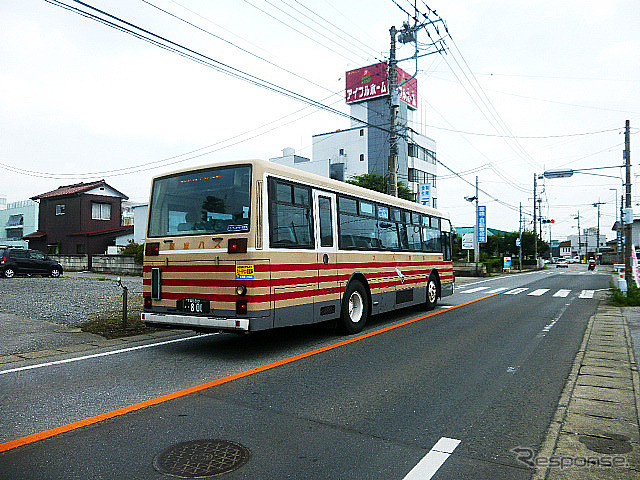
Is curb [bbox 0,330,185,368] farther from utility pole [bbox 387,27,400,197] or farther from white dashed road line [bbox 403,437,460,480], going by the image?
utility pole [bbox 387,27,400,197]

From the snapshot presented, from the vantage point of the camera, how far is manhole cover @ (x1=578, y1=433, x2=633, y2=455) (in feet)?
13.4

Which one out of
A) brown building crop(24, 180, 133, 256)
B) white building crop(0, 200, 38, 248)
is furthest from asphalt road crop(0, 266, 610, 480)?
white building crop(0, 200, 38, 248)

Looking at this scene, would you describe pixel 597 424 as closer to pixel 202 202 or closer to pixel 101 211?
pixel 202 202

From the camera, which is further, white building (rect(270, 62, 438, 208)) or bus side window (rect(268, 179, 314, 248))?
white building (rect(270, 62, 438, 208))

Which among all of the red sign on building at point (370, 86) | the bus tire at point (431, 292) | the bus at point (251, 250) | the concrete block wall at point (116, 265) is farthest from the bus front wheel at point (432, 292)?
the red sign on building at point (370, 86)

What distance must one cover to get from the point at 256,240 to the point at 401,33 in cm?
1817

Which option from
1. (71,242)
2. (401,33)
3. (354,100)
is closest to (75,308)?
(401,33)

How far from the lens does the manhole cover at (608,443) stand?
13.4ft

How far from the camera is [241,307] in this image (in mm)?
7027

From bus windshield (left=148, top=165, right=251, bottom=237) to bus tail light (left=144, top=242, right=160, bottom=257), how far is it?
6.6 inches

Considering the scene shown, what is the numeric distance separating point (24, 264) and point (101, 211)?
58.1ft

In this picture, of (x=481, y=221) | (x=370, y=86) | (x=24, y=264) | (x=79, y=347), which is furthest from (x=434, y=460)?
(x=370, y=86)

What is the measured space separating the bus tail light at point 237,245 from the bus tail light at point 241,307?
29.2 inches

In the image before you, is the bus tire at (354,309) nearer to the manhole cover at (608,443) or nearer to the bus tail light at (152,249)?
the bus tail light at (152,249)
